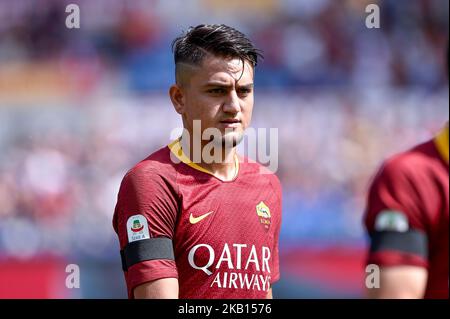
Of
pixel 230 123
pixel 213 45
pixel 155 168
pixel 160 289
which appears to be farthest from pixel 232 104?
pixel 160 289

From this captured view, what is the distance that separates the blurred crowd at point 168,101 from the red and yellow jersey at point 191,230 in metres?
5.73

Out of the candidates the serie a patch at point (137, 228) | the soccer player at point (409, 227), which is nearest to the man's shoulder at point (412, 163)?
the soccer player at point (409, 227)

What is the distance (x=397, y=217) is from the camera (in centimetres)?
285

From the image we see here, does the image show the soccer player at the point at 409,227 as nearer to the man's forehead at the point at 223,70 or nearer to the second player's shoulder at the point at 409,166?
the second player's shoulder at the point at 409,166

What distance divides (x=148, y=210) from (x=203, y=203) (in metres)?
0.29

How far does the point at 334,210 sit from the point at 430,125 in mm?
1442

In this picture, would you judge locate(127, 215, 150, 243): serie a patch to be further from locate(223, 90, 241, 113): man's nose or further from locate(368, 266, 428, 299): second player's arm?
locate(368, 266, 428, 299): second player's arm

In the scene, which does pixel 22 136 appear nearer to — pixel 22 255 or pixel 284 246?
pixel 22 255

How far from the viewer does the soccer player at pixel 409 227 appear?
Answer: 9.36 ft

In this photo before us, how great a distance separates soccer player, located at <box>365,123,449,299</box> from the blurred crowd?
6.73m

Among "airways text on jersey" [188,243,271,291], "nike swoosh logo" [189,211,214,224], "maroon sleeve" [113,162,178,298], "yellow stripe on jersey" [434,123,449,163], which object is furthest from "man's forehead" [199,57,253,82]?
"yellow stripe on jersey" [434,123,449,163]

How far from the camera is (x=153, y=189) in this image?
3.73 metres
